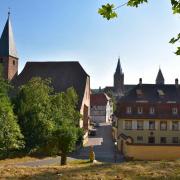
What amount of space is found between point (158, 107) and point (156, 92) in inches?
133

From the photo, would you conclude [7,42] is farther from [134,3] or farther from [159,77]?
[159,77]

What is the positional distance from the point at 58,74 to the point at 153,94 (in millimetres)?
17296

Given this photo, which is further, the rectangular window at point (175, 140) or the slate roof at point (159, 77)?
the slate roof at point (159, 77)

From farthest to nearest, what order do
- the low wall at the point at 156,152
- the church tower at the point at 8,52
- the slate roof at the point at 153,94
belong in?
1. the church tower at the point at 8,52
2. the slate roof at the point at 153,94
3. the low wall at the point at 156,152

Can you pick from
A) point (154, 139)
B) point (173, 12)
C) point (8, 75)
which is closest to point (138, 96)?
point (154, 139)

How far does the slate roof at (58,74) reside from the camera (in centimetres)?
6097

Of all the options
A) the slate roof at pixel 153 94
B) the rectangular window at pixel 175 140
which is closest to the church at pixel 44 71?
the slate roof at pixel 153 94

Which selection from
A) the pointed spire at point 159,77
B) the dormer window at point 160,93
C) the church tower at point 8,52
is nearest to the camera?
the dormer window at point 160,93

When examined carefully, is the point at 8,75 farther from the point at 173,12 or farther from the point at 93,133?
the point at 173,12

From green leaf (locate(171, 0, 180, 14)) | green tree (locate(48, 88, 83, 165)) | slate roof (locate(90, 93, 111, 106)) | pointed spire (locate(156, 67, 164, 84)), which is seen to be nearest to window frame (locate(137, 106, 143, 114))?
green tree (locate(48, 88, 83, 165))

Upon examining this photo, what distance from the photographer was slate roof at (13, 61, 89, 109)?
61.0 m

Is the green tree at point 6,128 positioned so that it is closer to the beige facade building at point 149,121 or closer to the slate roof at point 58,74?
the beige facade building at point 149,121

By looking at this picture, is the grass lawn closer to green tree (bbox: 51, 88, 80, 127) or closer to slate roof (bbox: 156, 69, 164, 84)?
green tree (bbox: 51, 88, 80, 127)

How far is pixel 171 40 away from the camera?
597 centimetres
